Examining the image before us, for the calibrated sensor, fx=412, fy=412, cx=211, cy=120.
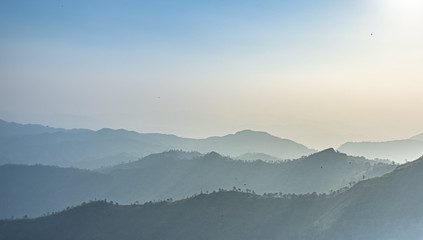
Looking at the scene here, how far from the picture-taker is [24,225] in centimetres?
8206

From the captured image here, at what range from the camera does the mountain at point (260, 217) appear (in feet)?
179

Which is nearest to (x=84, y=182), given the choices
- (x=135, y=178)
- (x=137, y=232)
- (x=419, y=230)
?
(x=135, y=178)

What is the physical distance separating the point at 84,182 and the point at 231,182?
75218 mm

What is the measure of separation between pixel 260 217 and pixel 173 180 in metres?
99.9

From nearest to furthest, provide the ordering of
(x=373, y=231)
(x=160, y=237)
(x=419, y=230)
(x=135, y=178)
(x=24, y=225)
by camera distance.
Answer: (x=419, y=230), (x=373, y=231), (x=160, y=237), (x=24, y=225), (x=135, y=178)

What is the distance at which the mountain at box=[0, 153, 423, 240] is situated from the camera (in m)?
54.7

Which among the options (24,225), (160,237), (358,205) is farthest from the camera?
(24,225)

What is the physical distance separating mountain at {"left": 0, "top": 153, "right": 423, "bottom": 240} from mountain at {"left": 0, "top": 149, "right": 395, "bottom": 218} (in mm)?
42069

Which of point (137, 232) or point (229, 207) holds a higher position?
point (229, 207)

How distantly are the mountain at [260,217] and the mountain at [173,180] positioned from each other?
4207 centimetres

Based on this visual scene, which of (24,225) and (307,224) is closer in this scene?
(307,224)

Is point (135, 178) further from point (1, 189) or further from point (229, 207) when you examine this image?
point (229, 207)

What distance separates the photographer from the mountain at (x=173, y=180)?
123812 millimetres

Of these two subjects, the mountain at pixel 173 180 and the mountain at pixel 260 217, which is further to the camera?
the mountain at pixel 173 180
